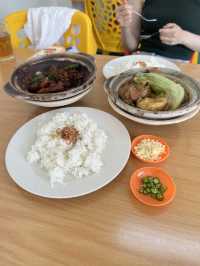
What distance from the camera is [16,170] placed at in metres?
0.64

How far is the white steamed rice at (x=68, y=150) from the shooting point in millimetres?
627

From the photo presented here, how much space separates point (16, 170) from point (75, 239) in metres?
0.23

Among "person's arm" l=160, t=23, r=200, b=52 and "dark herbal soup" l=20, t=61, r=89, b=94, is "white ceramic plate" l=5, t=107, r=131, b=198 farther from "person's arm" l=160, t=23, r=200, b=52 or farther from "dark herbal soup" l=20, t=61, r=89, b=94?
"person's arm" l=160, t=23, r=200, b=52

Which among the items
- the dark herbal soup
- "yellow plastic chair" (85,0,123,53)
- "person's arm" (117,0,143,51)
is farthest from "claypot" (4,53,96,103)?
"yellow plastic chair" (85,0,123,53)

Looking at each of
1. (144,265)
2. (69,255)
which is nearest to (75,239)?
(69,255)

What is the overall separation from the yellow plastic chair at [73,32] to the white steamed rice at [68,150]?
712 mm

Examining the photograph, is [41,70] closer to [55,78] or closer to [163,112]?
[55,78]

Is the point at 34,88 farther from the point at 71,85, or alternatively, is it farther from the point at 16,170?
the point at 16,170

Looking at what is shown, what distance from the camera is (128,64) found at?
1.02m

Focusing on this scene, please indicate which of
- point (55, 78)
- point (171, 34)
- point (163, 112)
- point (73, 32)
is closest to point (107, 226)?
point (163, 112)

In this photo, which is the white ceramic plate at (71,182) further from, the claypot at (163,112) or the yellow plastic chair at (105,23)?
the yellow plastic chair at (105,23)

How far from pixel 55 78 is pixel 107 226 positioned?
536 millimetres

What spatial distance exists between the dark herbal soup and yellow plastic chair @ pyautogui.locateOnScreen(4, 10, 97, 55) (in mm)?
459

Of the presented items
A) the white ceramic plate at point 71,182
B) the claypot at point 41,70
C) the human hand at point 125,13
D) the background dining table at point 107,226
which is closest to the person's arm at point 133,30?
the human hand at point 125,13
